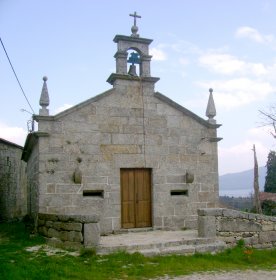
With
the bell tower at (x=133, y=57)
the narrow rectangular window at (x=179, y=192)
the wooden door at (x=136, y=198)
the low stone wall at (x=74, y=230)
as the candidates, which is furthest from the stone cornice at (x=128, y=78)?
the low stone wall at (x=74, y=230)

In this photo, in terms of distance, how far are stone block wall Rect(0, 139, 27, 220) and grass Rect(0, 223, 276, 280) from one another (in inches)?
388

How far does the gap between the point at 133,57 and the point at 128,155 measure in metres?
3.20

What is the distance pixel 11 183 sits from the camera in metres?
20.0

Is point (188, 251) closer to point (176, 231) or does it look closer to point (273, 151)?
point (176, 231)

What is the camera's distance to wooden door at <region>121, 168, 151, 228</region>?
11414mm

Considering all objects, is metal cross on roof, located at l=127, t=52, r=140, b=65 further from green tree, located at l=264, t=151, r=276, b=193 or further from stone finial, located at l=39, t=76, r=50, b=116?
green tree, located at l=264, t=151, r=276, b=193

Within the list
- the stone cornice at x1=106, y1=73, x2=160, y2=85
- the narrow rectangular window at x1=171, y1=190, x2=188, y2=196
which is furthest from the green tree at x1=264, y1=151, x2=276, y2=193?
the stone cornice at x1=106, y1=73, x2=160, y2=85

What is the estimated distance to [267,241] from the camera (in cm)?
1041

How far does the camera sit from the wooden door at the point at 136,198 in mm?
11414

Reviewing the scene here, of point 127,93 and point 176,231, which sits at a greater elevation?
point 127,93

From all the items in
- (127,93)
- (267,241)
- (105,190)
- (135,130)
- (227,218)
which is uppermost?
(127,93)

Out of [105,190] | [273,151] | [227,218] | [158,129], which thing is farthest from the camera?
[273,151]

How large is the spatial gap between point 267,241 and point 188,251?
2700 mm

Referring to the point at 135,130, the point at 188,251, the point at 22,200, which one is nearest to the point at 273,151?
the point at 22,200
